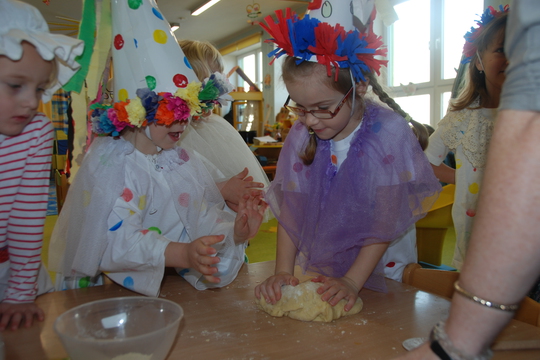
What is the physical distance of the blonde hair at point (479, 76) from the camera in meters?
1.62

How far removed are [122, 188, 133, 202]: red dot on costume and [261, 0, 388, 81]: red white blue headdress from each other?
1.78 ft

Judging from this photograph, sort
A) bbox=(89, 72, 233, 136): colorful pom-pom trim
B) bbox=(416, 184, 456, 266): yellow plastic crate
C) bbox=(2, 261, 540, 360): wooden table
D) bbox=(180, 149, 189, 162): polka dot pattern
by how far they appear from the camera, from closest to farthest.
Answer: bbox=(2, 261, 540, 360): wooden table
bbox=(89, 72, 233, 136): colorful pom-pom trim
bbox=(180, 149, 189, 162): polka dot pattern
bbox=(416, 184, 456, 266): yellow plastic crate

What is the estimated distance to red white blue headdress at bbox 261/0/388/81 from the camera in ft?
3.39

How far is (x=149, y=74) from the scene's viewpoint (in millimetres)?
1198

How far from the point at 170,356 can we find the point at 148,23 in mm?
926

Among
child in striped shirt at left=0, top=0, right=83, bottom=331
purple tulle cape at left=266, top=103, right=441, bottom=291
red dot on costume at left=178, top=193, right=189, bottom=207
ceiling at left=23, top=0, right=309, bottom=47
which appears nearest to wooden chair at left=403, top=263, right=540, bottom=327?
purple tulle cape at left=266, top=103, right=441, bottom=291

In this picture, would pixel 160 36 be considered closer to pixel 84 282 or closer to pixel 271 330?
pixel 84 282

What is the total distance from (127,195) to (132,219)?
0.08m

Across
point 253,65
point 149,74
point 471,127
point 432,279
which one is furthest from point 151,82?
point 253,65

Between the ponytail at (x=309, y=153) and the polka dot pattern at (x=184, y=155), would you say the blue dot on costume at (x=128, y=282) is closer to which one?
the polka dot pattern at (x=184, y=155)

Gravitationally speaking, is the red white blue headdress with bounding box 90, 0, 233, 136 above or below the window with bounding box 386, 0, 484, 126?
below

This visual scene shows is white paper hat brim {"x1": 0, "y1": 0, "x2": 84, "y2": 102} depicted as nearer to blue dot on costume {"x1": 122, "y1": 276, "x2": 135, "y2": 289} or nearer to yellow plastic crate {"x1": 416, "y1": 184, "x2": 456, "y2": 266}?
blue dot on costume {"x1": 122, "y1": 276, "x2": 135, "y2": 289}

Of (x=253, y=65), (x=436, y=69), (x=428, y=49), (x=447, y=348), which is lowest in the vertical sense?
(x=447, y=348)

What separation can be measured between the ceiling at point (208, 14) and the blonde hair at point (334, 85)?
194 inches
